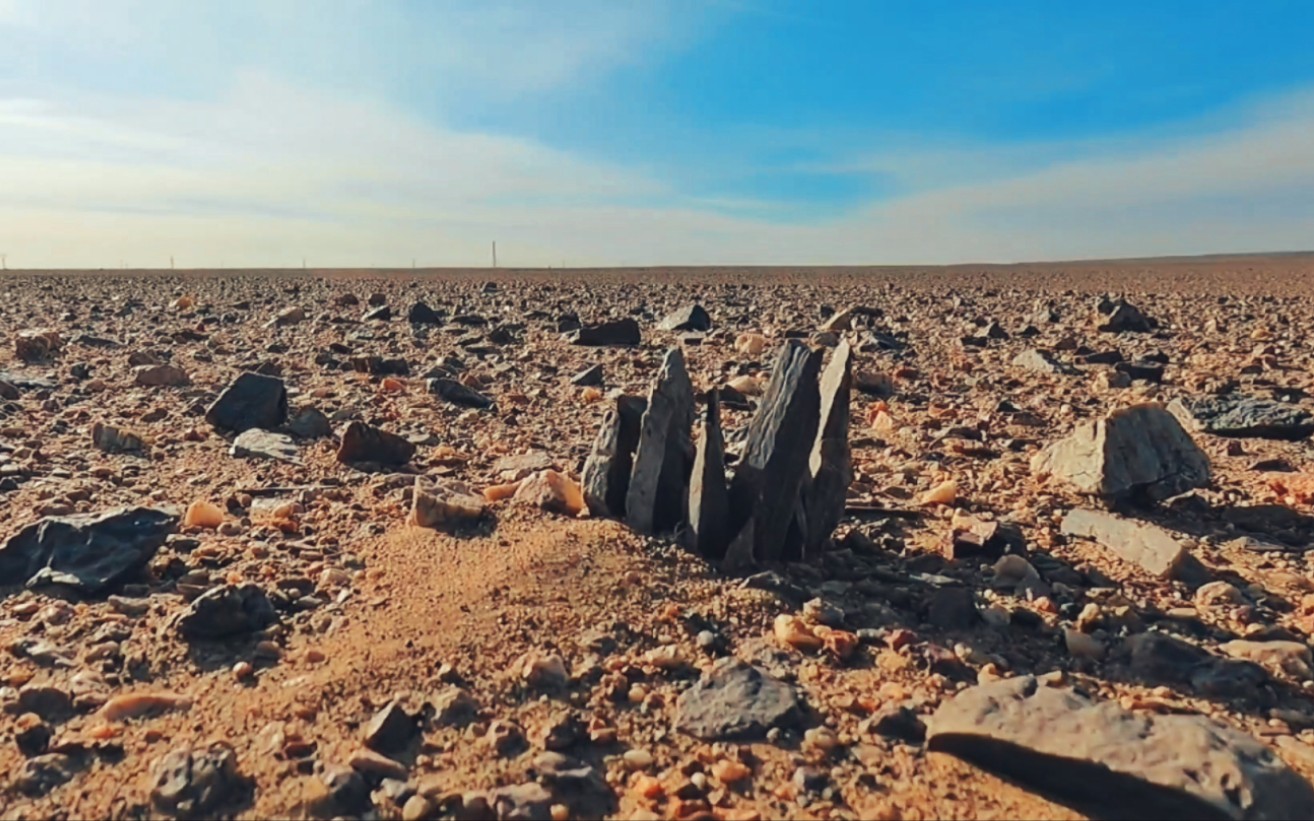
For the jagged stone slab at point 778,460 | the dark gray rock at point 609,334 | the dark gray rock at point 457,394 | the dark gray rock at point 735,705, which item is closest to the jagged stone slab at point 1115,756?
the dark gray rock at point 735,705

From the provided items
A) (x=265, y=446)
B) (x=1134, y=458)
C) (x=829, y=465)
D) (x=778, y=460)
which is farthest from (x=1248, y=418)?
(x=265, y=446)

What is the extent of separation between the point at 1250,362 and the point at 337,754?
9.27 metres

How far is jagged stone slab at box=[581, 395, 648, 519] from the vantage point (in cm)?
457

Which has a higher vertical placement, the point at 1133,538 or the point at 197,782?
the point at 1133,538

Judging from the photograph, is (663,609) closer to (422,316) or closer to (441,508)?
(441,508)

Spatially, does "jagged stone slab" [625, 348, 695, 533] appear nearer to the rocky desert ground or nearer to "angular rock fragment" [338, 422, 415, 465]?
the rocky desert ground

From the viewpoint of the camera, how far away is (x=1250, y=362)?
32.1 ft

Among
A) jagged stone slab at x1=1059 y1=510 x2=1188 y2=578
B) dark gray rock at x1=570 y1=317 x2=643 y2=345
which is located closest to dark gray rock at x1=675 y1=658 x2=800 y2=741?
jagged stone slab at x1=1059 y1=510 x2=1188 y2=578

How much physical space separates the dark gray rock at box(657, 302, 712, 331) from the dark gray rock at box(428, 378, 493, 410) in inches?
199

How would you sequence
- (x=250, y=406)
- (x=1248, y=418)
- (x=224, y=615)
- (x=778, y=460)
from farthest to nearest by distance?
(x=250, y=406) < (x=1248, y=418) < (x=778, y=460) < (x=224, y=615)

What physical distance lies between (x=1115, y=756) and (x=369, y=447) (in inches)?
176

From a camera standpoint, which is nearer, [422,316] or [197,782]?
[197,782]

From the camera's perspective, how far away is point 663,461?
445 cm

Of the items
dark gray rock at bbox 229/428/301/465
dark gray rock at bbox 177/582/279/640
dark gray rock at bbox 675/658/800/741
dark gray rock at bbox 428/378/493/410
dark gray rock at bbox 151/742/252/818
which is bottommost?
dark gray rock at bbox 151/742/252/818
